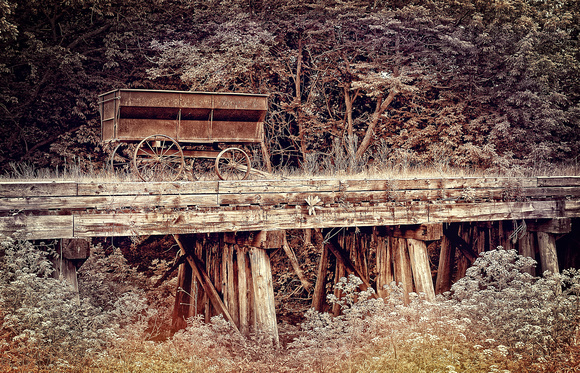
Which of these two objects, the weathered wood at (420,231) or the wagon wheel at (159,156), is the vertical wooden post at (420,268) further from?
the wagon wheel at (159,156)

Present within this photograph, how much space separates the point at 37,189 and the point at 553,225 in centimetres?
881

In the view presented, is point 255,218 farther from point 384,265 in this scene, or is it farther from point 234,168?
point 384,265

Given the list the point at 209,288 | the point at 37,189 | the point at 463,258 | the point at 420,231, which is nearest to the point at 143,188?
the point at 37,189

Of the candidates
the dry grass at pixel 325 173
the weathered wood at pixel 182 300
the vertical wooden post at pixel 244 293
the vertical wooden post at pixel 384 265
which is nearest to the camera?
the vertical wooden post at pixel 244 293

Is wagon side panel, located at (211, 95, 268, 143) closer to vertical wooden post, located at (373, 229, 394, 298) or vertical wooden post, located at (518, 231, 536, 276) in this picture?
vertical wooden post, located at (373, 229, 394, 298)

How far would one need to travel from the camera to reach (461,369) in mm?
5996

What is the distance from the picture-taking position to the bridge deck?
693cm

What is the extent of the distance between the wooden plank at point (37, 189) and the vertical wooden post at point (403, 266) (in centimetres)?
522

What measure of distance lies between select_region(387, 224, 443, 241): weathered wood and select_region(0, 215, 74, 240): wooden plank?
16.9ft

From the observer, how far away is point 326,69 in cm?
1870

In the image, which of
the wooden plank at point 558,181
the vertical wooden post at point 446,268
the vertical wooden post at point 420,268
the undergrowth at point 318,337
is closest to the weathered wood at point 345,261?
the vertical wooden post at point 420,268

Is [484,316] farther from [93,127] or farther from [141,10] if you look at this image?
[141,10]

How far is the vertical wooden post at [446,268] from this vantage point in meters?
11.9

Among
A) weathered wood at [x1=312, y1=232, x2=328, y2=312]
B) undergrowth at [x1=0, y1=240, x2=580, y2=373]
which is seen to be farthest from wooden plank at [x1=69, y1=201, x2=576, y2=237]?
weathered wood at [x1=312, y1=232, x2=328, y2=312]
